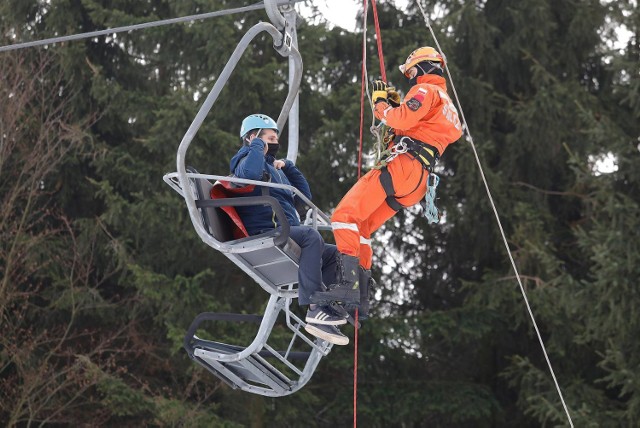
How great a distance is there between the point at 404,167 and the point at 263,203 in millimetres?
786

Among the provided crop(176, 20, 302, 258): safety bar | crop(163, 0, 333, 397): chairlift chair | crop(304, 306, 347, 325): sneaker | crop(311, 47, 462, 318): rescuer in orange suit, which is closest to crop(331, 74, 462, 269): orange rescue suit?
crop(311, 47, 462, 318): rescuer in orange suit

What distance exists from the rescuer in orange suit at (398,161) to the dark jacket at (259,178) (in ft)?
1.06

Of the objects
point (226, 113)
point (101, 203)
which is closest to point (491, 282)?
point (226, 113)

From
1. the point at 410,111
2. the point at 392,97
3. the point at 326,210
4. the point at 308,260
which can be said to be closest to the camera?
the point at 410,111

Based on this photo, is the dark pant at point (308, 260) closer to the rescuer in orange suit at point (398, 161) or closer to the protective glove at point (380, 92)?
the rescuer in orange suit at point (398, 161)

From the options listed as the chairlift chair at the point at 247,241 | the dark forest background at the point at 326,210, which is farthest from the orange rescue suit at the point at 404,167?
the dark forest background at the point at 326,210

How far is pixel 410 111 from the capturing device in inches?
231

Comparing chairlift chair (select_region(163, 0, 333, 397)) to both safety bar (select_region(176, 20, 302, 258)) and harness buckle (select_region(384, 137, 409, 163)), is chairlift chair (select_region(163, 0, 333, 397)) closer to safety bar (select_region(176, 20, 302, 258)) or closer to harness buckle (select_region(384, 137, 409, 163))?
safety bar (select_region(176, 20, 302, 258))

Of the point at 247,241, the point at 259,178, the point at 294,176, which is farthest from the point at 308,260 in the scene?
the point at 294,176

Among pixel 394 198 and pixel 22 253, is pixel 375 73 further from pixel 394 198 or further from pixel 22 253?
pixel 394 198

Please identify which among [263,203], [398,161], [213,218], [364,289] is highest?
[398,161]

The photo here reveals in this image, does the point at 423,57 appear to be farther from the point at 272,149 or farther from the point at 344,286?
the point at 344,286

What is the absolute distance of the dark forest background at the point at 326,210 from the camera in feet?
45.1

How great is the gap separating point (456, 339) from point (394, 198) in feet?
28.4
